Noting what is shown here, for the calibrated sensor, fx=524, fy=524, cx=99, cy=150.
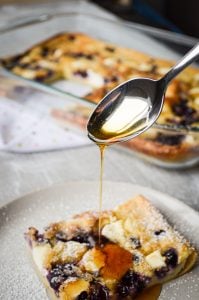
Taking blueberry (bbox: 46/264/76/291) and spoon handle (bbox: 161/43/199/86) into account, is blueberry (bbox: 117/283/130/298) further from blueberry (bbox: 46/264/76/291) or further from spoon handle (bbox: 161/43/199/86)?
spoon handle (bbox: 161/43/199/86)

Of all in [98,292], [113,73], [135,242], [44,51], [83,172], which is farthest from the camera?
[44,51]

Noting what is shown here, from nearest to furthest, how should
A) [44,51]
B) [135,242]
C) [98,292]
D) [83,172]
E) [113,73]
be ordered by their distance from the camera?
[98,292], [135,242], [83,172], [113,73], [44,51]

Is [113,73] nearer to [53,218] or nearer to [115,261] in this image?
[53,218]

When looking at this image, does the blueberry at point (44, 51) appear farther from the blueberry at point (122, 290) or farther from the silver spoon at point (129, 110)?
the blueberry at point (122, 290)

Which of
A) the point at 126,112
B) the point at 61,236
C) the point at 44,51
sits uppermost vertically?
the point at 126,112

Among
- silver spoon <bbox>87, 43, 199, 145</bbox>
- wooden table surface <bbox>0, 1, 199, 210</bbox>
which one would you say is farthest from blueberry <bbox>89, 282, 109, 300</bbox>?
wooden table surface <bbox>0, 1, 199, 210</bbox>

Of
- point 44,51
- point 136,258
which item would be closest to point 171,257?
point 136,258

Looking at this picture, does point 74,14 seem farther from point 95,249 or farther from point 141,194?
point 95,249
